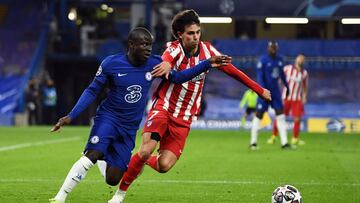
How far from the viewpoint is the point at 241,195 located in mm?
12867

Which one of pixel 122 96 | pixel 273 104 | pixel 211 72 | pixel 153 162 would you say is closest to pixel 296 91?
pixel 273 104

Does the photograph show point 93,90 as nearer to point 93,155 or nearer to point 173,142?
→ point 93,155

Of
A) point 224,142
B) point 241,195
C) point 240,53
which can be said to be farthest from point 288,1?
point 241,195

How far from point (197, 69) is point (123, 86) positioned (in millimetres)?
894

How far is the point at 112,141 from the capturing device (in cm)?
1095

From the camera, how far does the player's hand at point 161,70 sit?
35.7ft

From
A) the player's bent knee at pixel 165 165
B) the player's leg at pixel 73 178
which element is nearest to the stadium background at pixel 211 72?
the player's bent knee at pixel 165 165

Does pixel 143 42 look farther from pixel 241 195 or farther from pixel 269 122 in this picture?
pixel 269 122

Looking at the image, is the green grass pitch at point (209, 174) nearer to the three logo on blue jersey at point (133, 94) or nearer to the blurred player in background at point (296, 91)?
the blurred player in background at point (296, 91)

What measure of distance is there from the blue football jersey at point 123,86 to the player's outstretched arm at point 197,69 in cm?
30

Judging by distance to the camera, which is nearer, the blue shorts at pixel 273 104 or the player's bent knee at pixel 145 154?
the player's bent knee at pixel 145 154

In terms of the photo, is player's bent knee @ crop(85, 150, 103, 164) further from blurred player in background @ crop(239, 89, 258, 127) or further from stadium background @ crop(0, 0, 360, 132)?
stadium background @ crop(0, 0, 360, 132)

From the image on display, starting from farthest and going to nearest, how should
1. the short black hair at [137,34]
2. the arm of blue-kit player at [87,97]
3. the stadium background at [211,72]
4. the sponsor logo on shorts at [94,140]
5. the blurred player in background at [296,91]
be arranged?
1. the blurred player in background at [296,91]
2. the stadium background at [211,72]
3. the short black hair at [137,34]
4. the sponsor logo on shorts at [94,140]
5. the arm of blue-kit player at [87,97]

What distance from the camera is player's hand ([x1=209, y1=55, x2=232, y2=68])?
10.7 meters
